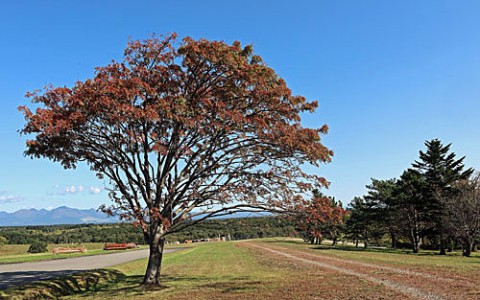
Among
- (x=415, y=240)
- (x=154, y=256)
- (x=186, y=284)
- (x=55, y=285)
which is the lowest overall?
(x=186, y=284)

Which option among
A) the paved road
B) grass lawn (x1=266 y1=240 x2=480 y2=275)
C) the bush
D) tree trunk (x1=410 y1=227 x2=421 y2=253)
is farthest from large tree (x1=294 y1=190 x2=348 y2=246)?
the bush

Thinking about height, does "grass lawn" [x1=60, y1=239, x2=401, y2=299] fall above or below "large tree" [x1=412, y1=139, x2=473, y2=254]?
below

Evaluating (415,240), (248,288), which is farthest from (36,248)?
(415,240)

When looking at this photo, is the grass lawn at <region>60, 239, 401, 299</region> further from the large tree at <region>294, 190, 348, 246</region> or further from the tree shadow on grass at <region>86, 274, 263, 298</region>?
the large tree at <region>294, 190, 348, 246</region>

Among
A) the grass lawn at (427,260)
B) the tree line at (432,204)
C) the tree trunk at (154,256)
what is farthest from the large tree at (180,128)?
the tree line at (432,204)

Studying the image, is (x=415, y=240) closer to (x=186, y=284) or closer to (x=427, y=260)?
(x=427, y=260)

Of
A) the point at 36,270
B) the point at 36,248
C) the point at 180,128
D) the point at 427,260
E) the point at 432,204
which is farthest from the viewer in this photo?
the point at 36,248

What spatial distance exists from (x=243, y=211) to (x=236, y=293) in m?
3.72

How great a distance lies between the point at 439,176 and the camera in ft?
139

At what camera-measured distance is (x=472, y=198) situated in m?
36.0

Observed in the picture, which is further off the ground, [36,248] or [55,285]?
[55,285]

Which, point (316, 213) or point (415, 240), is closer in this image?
point (316, 213)

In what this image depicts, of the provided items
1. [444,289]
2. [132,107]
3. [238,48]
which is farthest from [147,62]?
[444,289]

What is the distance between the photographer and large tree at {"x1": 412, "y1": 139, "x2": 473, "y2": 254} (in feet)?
132
